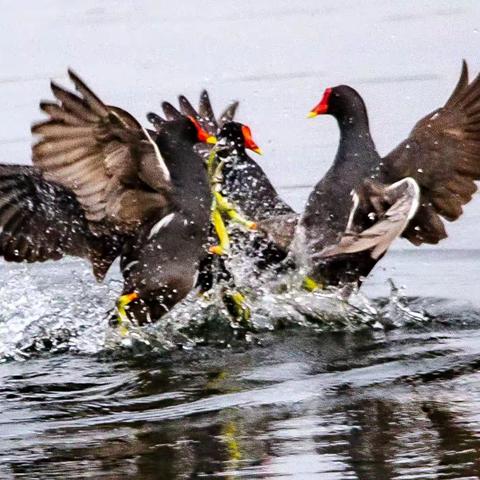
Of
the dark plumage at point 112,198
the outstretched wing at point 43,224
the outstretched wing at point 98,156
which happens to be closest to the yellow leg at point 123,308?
the dark plumage at point 112,198

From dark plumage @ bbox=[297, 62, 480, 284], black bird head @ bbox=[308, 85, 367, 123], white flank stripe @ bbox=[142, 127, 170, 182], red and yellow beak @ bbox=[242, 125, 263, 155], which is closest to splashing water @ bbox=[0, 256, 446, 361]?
dark plumage @ bbox=[297, 62, 480, 284]

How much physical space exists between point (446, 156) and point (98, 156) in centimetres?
164

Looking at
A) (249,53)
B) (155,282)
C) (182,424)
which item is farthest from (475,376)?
(249,53)

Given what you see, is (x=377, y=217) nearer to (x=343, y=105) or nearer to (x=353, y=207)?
(x=353, y=207)

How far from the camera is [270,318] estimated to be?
7.27 metres

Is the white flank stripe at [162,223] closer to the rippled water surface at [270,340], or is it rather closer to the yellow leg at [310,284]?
the rippled water surface at [270,340]

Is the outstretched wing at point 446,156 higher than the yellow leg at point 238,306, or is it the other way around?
the outstretched wing at point 446,156

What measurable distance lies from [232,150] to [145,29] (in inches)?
209

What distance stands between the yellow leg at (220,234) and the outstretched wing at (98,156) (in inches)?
13.6

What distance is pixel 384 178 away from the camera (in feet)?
24.0

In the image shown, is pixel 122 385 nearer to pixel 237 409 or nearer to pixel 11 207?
pixel 237 409

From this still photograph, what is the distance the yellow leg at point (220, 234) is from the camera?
715 centimetres

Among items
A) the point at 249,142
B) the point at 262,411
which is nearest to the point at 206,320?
the point at 249,142

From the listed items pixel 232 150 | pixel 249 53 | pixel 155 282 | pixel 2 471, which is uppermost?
pixel 249 53
